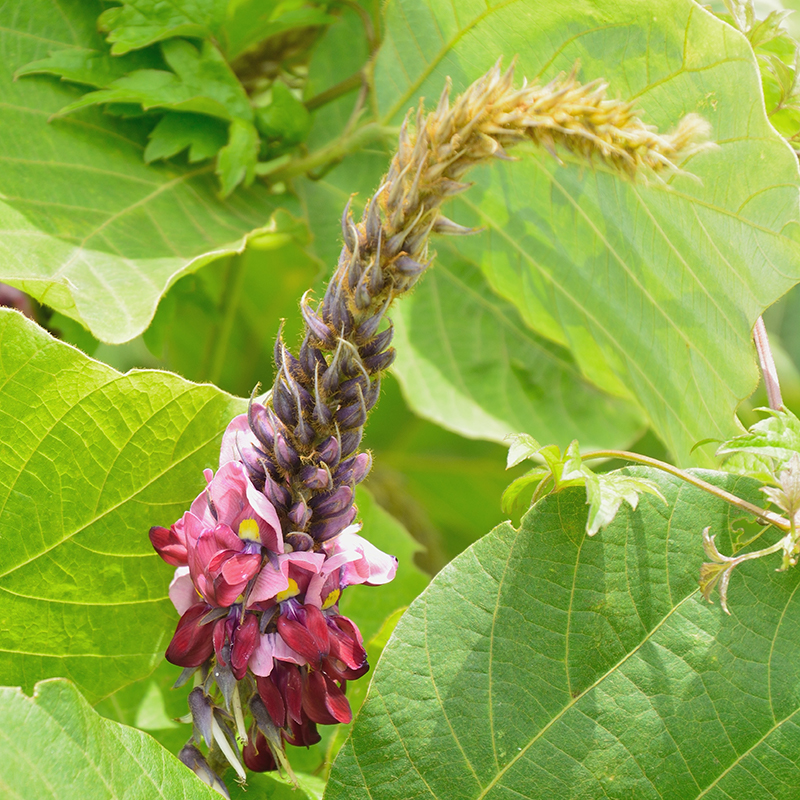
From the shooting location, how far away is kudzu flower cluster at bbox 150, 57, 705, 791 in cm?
38

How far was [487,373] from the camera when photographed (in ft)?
2.90

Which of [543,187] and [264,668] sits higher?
[543,187]

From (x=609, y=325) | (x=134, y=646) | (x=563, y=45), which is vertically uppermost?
(x=563, y=45)

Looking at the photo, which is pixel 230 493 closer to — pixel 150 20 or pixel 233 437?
pixel 233 437

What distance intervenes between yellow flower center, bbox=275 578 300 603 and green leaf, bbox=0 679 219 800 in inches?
4.0

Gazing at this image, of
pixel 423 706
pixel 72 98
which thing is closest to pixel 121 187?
pixel 72 98

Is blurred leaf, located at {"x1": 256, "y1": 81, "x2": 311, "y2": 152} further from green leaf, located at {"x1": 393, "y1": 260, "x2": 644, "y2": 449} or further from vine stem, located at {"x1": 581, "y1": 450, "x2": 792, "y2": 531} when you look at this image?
vine stem, located at {"x1": 581, "y1": 450, "x2": 792, "y2": 531}

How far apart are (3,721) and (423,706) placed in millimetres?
229

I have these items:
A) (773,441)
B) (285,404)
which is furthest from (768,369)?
(285,404)

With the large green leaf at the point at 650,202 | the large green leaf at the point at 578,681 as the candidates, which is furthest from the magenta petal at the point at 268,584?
the large green leaf at the point at 650,202

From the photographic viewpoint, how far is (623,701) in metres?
→ 0.48

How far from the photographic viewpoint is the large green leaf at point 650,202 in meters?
0.57

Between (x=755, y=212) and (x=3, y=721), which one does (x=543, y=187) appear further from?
(x=3, y=721)

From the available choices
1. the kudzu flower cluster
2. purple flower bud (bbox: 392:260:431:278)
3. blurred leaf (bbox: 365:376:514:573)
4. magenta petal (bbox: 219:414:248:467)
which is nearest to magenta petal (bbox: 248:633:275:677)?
the kudzu flower cluster
